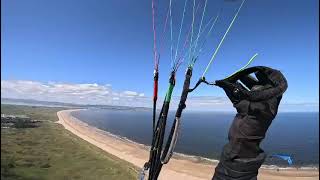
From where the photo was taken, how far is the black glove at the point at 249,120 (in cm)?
367

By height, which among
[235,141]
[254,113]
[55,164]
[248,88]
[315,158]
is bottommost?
[315,158]

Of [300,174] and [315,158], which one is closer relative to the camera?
[300,174]

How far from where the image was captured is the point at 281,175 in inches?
1629

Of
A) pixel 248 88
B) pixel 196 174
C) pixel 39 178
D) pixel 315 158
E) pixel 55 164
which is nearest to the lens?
pixel 248 88

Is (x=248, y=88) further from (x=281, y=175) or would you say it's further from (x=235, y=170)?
(x=281, y=175)

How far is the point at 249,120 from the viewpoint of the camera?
3729 mm

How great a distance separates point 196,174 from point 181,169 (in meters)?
2.64

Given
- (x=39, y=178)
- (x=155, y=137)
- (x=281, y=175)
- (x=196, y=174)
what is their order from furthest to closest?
1. (x=281, y=175)
2. (x=196, y=174)
3. (x=39, y=178)
4. (x=155, y=137)

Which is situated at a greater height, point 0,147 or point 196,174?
point 0,147

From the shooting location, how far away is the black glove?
3.67 metres

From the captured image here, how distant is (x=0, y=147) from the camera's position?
3.27 metres

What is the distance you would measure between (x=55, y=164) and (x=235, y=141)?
975 inches

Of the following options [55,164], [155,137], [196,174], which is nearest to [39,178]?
[55,164]

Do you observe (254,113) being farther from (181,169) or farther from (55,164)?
(181,169)
